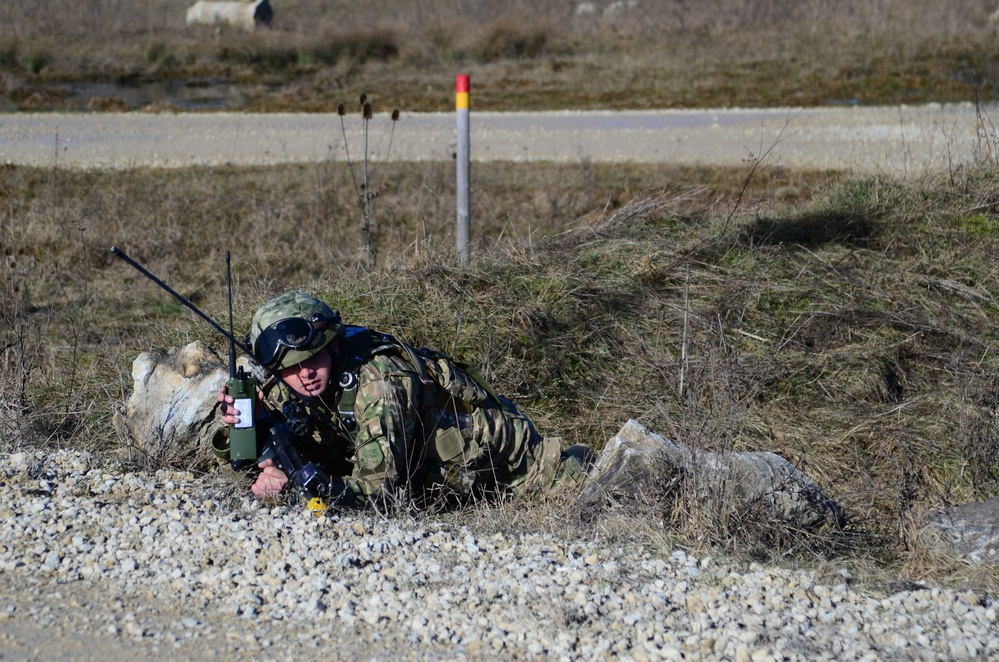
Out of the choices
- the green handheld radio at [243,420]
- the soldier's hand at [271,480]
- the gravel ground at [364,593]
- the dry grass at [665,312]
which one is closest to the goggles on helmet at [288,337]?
the green handheld radio at [243,420]

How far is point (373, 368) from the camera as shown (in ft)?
13.5

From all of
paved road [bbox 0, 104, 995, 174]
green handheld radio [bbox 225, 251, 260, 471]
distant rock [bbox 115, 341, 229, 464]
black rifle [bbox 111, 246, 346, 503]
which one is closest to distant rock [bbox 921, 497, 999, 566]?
black rifle [bbox 111, 246, 346, 503]

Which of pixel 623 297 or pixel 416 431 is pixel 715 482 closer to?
pixel 416 431

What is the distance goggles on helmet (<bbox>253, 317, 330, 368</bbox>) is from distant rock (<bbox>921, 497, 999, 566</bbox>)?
2.33 metres

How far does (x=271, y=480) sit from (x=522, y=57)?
20549mm

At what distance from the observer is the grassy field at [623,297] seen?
516 cm

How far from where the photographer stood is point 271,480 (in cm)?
398

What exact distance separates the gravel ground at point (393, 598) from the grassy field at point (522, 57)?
13.7 meters

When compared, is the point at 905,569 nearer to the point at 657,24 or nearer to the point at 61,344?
the point at 61,344

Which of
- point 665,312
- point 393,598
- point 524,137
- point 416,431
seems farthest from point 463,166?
point 524,137

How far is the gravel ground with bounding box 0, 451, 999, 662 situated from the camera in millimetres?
3025

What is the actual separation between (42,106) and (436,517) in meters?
15.0

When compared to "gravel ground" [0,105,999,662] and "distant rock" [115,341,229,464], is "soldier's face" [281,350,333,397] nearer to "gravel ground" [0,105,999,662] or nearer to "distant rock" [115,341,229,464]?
"gravel ground" [0,105,999,662]

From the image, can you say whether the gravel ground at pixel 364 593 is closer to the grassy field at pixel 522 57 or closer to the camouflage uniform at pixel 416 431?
the camouflage uniform at pixel 416 431
